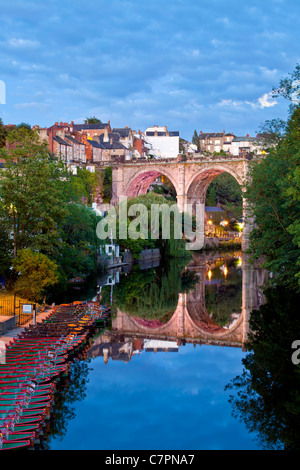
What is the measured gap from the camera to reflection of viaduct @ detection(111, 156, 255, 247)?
5788cm

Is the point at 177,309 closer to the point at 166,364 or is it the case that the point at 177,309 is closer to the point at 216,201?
the point at 166,364

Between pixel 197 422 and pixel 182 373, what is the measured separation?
357 centimetres

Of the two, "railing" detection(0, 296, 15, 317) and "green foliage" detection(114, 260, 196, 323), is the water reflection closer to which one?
"green foliage" detection(114, 260, 196, 323)

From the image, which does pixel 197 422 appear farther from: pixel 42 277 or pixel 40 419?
pixel 42 277

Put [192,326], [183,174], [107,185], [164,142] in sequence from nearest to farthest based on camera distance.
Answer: [192,326] < [183,174] < [107,185] < [164,142]

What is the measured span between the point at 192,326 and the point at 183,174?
40587 millimetres

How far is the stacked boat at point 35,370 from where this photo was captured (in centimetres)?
890

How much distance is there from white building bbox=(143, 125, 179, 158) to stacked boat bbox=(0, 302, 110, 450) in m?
74.9

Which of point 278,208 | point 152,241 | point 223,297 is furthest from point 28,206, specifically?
point 152,241

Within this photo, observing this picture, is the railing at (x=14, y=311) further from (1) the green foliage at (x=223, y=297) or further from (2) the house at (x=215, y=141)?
(2) the house at (x=215, y=141)

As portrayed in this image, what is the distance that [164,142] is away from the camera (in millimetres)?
93312

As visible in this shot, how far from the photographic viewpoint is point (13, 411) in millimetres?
9242

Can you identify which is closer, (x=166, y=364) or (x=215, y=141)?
(x=166, y=364)

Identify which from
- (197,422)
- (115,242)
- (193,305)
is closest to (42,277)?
(193,305)
